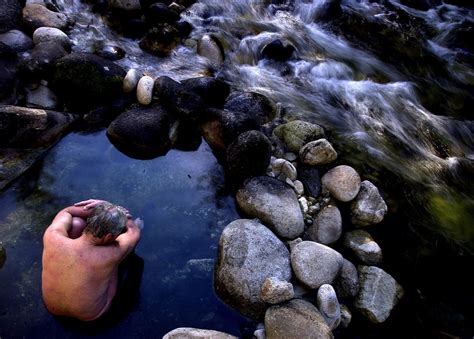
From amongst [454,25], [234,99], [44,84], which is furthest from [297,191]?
[454,25]

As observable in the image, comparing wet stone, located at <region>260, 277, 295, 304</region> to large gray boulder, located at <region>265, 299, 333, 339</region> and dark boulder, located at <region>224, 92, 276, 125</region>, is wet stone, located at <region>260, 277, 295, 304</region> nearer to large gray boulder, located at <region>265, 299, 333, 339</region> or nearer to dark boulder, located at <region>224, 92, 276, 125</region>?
large gray boulder, located at <region>265, 299, 333, 339</region>

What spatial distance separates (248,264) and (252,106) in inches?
114

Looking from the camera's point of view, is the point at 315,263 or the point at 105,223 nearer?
the point at 105,223

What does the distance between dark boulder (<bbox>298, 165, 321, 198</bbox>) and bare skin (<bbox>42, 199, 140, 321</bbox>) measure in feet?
8.31

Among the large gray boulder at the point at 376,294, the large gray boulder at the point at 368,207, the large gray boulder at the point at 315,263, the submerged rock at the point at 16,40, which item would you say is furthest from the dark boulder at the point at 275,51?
the large gray boulder at the point at 376,294

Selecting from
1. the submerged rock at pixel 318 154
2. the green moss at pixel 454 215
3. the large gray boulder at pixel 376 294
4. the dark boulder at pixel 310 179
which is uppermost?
the submerged rock at pixel 318 154

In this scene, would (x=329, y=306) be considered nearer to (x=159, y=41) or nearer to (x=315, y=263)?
(x=315, y=263)

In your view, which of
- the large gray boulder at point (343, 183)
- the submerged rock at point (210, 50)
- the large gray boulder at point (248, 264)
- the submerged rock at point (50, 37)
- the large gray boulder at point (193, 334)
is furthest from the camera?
the submerged rock at point (210, 50)

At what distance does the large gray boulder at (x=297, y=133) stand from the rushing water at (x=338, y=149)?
0.54 meters

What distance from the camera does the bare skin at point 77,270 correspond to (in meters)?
3.45

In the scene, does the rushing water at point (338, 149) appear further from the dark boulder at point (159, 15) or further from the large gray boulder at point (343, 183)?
the large gray boulder at point (343, 183)

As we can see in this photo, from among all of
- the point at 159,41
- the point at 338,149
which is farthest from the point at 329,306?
the point at 159,41

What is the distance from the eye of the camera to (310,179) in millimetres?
5238

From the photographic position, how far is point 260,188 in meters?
4.86
